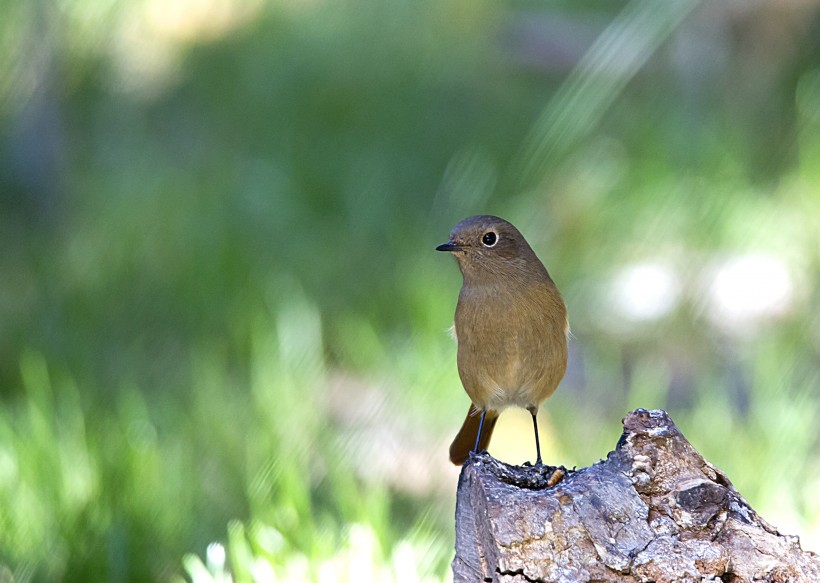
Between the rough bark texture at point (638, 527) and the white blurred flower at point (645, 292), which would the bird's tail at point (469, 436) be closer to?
the rough bark texture at point (638, 527)

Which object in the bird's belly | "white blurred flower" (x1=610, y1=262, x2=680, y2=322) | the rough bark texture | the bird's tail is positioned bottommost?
the rough bark texture

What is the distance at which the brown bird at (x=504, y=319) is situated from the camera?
3062 mm

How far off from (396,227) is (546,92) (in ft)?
7.46

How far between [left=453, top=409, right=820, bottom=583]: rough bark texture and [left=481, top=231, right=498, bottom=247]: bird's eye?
105cm

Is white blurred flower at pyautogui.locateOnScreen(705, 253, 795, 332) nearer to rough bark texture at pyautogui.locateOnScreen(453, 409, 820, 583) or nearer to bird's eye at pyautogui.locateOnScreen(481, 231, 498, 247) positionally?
bird's eye at pyautogui.locateOnScreen(481, 231, 498, 247)

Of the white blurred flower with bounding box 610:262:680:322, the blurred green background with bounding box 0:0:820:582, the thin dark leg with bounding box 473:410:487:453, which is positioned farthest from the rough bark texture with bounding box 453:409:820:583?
the white blurred flower with bounding box 610:262:680:322

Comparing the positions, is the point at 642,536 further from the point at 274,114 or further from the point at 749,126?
the point at 274,114

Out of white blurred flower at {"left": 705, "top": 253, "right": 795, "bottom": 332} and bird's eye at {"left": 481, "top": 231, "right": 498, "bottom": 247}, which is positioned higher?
white blurred flower at {"left": 705, "top": 253, "right": 795, "bottom": 332}

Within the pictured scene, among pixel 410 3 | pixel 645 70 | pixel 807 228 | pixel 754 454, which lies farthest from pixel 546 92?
pixel 754 454

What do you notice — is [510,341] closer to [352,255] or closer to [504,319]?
[504,319]

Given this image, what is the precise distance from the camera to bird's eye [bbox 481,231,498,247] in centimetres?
312

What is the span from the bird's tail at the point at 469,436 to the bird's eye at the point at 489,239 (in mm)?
546

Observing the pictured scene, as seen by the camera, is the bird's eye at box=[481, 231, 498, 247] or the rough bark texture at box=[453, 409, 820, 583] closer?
the rough bark texture at box=[453, 409, 820, 583]

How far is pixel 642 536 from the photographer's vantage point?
2.08m
